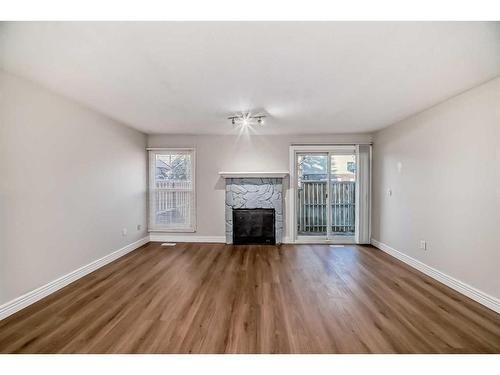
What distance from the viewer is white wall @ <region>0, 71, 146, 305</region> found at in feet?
7.41

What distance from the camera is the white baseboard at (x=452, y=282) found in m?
2.38

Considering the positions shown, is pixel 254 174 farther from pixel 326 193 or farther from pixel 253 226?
pixel 326 193

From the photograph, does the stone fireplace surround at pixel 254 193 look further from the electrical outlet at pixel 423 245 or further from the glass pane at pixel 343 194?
the electrical outlet at pixel 423 245

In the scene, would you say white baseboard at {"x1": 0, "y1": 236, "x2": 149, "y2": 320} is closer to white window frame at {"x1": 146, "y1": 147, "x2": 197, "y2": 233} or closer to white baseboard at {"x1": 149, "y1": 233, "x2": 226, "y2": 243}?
white baseboard at {"x1": 149, "y1": 233, "x2": 226, "y2": 243}

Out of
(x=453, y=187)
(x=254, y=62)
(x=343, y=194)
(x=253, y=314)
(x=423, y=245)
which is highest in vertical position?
(x=254, y=62)

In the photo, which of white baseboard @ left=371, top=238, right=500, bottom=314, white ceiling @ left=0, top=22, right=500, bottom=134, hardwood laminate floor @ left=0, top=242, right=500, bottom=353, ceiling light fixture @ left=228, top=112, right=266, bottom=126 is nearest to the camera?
white ceiling @ left=0, top=22, right=500, bottom=134

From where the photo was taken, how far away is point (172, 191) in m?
5.20

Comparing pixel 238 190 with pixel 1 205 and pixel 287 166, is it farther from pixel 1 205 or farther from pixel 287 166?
pixel 1 205

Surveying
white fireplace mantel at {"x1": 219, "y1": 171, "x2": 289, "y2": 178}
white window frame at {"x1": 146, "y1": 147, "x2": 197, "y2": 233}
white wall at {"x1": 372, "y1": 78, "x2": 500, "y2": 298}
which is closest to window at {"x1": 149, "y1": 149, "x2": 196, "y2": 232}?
white window frame at {"x1": 146, "y1": 147, "x2": 197, "y2": 233}

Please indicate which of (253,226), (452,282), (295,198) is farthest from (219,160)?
(452,282)

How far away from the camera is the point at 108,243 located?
3.79 m

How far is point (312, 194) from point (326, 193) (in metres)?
0.30

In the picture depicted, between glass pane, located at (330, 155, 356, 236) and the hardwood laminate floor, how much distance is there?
1.68 metres

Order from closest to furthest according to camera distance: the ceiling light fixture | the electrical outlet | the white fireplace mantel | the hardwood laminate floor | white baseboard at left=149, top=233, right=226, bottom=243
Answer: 1. the hardwood laminate floor
2. the electrical outlet
3. the ceiling light fixture
4. the white fireplace mantel
5. white baseboard at left=149, top=233, right=226, bottom=243
